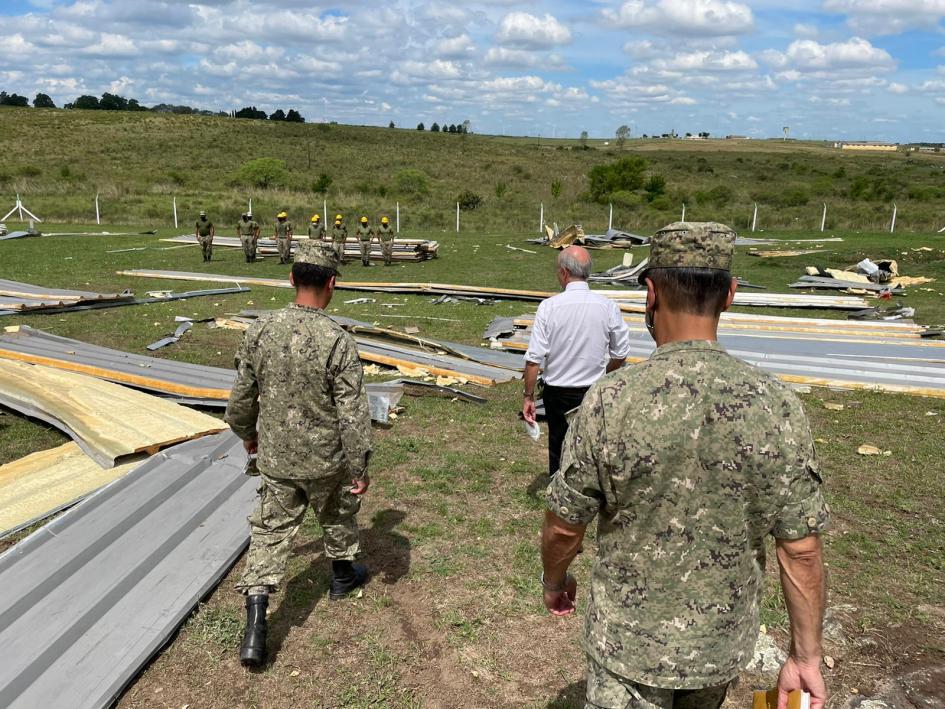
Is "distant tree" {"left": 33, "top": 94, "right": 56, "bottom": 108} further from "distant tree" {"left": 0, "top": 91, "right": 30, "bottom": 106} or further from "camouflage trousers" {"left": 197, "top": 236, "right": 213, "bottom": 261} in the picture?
"camouflage trousers" {"left": 197, "top": 236, "right": 213, "bottom": 261}

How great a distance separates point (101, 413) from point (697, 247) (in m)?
6.48

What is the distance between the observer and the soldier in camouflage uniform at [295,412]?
140 inches

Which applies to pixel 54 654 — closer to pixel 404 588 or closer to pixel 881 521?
pixel 404 588

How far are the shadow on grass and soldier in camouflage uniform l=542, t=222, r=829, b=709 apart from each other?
7.87ft

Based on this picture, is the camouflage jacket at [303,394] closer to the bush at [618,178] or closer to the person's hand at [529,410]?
the person's hand at [529,410]

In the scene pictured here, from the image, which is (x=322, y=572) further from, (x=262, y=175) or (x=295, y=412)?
(x=262, y=175)

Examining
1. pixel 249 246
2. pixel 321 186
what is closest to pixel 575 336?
pixel 249 246

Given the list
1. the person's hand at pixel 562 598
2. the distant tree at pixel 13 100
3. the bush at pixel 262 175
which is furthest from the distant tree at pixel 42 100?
the person's hand at pixel 562 598

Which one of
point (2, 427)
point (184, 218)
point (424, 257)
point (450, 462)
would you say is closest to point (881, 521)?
point (450, 462)

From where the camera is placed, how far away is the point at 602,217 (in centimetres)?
3303

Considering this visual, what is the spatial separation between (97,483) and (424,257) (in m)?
17.0

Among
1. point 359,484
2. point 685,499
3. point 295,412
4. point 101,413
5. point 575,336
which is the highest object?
point 685,499

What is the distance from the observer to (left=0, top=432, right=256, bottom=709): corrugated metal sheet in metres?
3.36

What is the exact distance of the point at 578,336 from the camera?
15.4 feet
